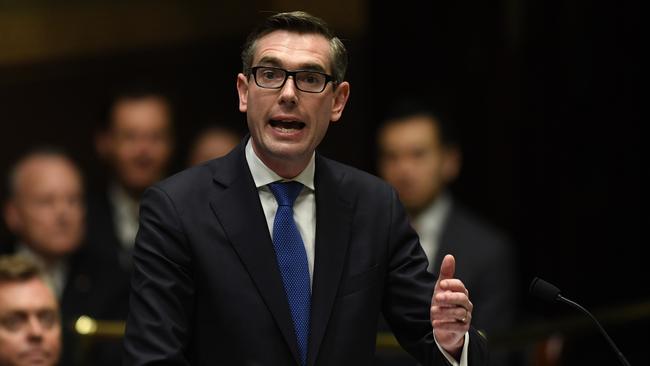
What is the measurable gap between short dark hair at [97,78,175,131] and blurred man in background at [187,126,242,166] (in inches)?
5.5

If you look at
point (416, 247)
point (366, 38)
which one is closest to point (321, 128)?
point (416, 247)

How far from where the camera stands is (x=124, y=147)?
5.36m

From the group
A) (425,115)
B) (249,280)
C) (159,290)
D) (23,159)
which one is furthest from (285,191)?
(23,159)

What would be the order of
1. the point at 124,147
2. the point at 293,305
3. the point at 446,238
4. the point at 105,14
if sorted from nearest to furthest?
1. the point at 293,305
2. the point at 446,238
3. the point at 124,147
4. the point at 105,14

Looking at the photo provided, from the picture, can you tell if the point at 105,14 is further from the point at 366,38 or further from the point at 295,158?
the point at 295,158

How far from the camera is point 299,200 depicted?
2.55 m

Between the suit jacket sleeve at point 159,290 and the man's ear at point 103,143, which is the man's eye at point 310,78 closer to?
the suit jacket sleeve at point 159,290

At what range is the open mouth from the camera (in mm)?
2451

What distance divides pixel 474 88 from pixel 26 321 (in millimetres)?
2857

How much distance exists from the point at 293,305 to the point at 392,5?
373 centimetres

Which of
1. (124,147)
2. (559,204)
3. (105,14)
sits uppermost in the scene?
(105,14)

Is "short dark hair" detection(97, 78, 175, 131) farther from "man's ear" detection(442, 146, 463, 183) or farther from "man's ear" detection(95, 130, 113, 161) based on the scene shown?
"man's ear" detection(442, 146, 463, 183)

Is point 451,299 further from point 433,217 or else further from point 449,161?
point 449,161

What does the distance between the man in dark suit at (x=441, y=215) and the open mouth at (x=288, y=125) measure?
6.57 ft
